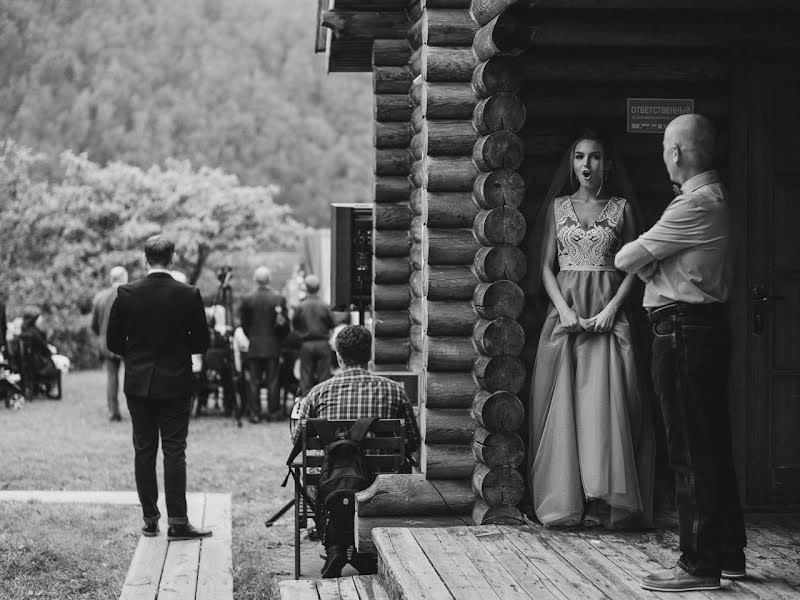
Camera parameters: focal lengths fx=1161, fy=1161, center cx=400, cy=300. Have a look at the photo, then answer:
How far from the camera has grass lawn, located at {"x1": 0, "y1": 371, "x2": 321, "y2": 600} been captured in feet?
22.5

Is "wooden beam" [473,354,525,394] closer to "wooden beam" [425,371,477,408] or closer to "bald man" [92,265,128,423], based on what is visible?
"wooden beam" [425,371,477,408]

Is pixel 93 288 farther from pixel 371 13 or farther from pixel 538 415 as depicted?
pixel 538 415

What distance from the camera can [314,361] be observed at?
548 inches

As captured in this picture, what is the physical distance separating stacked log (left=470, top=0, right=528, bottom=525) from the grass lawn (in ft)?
5.35

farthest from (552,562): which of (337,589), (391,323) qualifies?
(391,323)

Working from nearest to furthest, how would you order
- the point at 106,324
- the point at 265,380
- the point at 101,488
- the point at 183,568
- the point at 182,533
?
the point at 183,568 → the point at 182,533 → the point at 101,488 → the point at 106,324 → the point at 265,380

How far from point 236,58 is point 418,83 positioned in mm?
56697

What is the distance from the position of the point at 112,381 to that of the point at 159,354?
7446mm

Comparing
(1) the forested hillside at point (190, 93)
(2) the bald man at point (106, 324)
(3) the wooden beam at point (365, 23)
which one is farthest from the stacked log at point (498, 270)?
(1) the forested hillside at point (190, 93)

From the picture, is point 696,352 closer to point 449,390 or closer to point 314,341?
point 449,390

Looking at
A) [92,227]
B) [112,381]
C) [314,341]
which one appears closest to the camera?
[314,341]

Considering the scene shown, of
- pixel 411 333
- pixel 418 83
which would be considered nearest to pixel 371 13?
pixel 418 83

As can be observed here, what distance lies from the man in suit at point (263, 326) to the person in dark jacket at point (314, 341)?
30 centimetres

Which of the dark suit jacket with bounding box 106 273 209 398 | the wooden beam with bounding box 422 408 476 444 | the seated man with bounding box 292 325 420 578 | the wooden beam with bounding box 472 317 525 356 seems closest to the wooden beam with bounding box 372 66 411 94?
the dark suit jacket with bounding box 106 273 209 398
